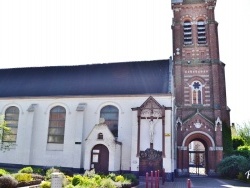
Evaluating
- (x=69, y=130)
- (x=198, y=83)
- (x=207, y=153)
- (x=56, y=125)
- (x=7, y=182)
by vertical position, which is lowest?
(x=7, y=182)

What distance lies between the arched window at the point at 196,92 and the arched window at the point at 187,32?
498 centimetres

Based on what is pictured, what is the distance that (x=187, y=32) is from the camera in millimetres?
31359

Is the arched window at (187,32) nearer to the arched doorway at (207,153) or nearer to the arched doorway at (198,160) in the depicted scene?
the arched doorway at (207,153)

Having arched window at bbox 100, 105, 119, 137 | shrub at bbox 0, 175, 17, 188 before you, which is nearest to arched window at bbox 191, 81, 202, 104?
arched window at bbox 100, 105, 119, 137

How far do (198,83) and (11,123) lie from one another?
2023 centimetres

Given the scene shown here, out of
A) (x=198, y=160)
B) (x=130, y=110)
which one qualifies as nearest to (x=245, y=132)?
(x=198, y=160)

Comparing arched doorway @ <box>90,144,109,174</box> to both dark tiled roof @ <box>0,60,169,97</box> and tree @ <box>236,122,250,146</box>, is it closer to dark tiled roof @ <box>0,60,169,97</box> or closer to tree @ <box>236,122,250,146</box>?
dark tiled roof @ <box>0,60,169,97</box>

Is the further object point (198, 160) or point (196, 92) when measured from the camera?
A: point (198, 160)

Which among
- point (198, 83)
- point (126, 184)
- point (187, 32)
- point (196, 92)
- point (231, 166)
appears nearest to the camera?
point (126, 184)

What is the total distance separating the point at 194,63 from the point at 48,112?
16.4 meters

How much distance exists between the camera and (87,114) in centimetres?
2672

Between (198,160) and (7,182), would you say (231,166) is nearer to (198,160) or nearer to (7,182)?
(198,160)

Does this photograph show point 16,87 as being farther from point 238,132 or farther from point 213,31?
point 238,132

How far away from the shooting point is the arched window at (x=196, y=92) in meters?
28.8
